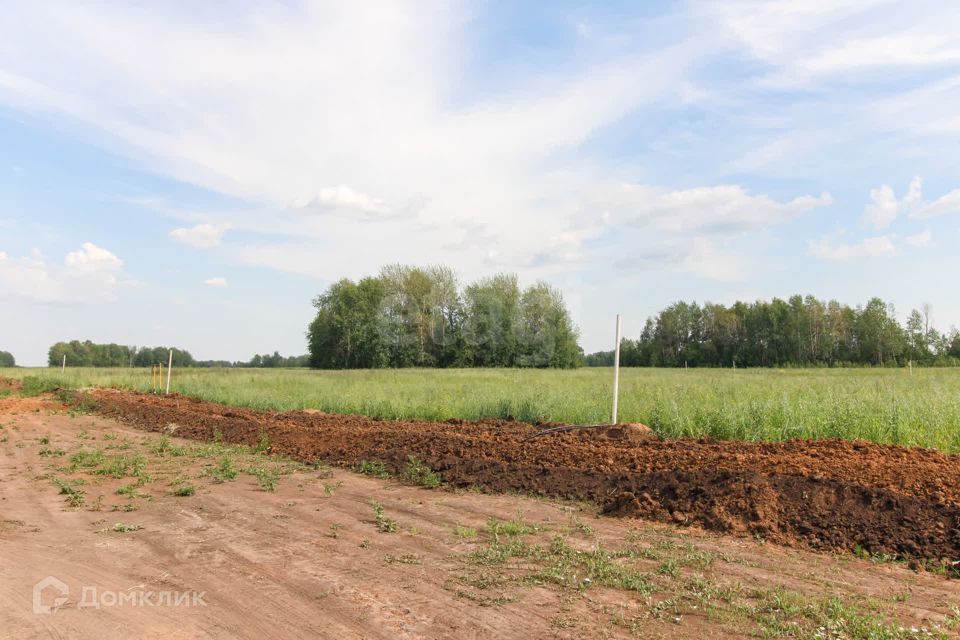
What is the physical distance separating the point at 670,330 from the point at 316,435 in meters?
78.2

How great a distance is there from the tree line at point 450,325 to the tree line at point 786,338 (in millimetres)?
18664

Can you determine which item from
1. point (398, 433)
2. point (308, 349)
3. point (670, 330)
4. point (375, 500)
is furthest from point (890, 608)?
point (670, 330)

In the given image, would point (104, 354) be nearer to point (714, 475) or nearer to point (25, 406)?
point (25, 406)

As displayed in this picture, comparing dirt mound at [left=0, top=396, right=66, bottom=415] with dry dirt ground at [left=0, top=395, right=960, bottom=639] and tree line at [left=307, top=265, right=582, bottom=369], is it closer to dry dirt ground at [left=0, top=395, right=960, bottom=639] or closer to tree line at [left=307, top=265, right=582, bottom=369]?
dry dirt ground at [left=0, top=395, right=960, bottom=639]

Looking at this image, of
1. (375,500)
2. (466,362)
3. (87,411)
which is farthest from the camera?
(466,362)

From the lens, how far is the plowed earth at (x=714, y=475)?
204 inches

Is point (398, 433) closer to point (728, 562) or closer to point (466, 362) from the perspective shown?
point (728, 562)

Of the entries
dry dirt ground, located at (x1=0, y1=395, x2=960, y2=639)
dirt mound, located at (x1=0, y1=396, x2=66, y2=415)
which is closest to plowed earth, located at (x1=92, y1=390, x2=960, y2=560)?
dry dirt ground, located at (x1=0, y1=395, x2=960, y2=639)

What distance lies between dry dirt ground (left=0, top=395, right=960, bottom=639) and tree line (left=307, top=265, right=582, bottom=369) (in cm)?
5225

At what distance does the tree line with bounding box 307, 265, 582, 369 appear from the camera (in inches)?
2352

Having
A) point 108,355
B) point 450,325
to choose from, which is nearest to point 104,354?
point 108,355

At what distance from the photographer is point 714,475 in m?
6.41

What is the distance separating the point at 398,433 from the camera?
37.3 feet

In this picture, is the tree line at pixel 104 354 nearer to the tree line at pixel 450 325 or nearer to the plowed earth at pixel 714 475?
the tree line at pixel 450 325
